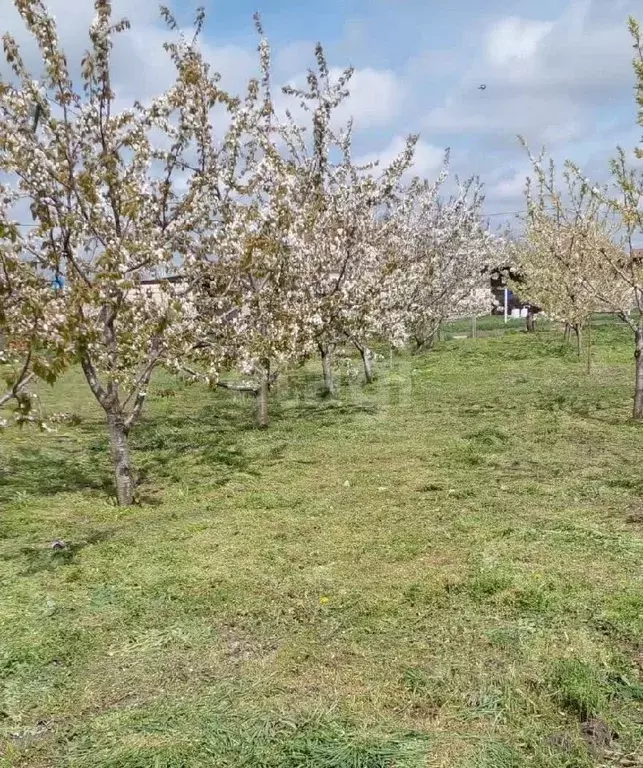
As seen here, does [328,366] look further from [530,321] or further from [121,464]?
[530,321]

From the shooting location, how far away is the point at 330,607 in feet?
14.5

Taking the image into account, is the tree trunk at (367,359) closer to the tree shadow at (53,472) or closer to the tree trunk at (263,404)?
the tree trunk at (263,404)

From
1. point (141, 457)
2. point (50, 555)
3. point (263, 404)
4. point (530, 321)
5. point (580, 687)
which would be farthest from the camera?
point (530, 321)

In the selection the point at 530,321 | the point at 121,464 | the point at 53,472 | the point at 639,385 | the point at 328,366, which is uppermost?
the point at 530,321

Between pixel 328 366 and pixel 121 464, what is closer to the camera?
pixel 121 464

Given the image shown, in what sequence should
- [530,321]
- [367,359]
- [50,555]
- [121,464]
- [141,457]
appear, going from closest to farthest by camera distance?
1. [50,555]
2. [121,464]
3. [141,457]
4. [367,359]
5. [530,321]

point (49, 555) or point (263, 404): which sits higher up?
point (263, 404)

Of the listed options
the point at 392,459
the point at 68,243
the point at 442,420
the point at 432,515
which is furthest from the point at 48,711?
the point at 442,420

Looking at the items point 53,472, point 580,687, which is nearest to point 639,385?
point 580,687

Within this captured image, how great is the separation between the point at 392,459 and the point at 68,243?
4.70 m

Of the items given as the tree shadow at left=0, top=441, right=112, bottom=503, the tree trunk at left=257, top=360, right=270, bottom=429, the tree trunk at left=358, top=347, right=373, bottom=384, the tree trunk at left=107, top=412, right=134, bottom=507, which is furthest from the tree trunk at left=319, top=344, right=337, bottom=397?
the tree trunk at left=107, top=412, right=134, bottom=507

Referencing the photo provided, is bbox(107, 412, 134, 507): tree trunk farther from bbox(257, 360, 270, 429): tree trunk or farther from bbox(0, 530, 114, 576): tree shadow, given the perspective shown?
bbox(257, 360, 270, 429): tree trunk

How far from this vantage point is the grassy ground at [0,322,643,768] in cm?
308

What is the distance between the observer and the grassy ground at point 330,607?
3078 millimetres
